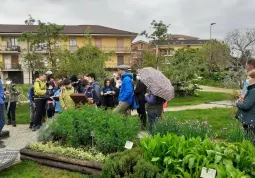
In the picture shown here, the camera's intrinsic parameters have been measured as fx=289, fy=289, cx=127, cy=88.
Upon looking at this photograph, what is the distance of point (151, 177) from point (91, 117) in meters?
2.20

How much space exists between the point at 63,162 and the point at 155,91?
2.35 metres

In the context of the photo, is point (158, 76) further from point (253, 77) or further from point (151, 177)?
point (151, 177)

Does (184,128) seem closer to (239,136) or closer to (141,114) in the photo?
(239,136)

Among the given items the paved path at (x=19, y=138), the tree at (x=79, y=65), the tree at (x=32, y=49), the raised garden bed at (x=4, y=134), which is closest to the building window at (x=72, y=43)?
the tree at (x=32, y=49)

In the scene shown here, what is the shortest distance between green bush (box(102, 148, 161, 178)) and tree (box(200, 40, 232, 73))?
1163 inches

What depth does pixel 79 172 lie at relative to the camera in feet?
16.2

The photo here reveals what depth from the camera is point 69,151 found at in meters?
5.29

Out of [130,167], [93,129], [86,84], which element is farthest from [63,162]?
[86,84]

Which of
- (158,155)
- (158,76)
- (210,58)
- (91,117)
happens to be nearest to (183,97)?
(158,76)

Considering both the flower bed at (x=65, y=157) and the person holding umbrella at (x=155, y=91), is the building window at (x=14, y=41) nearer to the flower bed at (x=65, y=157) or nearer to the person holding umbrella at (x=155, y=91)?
the person holding umbrella at (x=155, y=91)

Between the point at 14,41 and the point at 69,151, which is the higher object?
the point at 14,41

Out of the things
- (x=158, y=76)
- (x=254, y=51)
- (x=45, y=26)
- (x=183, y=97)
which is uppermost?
(x=45, y=26)

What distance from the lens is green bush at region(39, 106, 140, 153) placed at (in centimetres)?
485

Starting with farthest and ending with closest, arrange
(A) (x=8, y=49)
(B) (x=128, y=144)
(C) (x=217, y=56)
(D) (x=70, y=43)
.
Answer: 1. (D) (x=70, y=43)
2. (A) (x=8, y=49)
3. (C) (x=217, y=56)
4. (B) (x=128, y=144)
